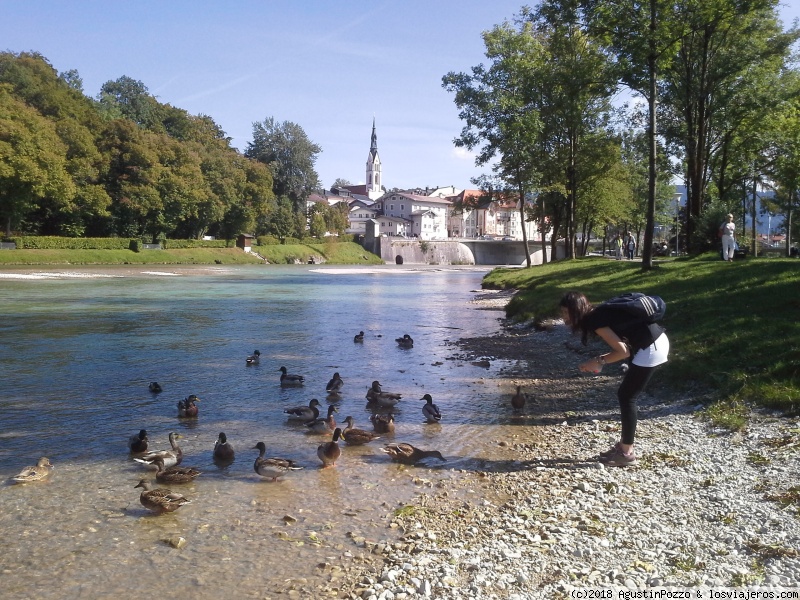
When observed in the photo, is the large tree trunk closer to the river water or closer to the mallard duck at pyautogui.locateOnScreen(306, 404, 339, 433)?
the river water

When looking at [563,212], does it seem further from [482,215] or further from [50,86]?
[482,215]

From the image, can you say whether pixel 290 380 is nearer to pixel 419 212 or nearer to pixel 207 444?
pixel 207 444

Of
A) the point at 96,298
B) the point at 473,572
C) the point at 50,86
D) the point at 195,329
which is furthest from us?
the point at 50,86

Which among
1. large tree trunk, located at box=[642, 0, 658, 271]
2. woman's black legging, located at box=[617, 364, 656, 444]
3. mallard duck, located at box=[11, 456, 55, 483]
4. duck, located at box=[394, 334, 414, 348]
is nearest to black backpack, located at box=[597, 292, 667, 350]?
woman's black legging, located at box=[617, 364, 656, 444]

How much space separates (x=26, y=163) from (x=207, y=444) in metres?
67.0

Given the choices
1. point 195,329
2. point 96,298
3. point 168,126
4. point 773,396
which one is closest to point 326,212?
point 168,126

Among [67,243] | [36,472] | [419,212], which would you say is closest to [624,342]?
[36,472]

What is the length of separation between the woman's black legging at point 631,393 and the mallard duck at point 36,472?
7.63m

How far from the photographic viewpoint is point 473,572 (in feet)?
19.2

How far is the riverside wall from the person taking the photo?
130 meters

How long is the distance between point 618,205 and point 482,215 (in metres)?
136

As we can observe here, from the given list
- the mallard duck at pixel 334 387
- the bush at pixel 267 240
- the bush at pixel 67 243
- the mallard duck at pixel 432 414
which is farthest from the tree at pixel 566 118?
the bush at pixel 267 240

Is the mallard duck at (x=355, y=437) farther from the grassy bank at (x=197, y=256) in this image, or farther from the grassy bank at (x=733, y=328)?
the grassy bank at (x=197, y=256)

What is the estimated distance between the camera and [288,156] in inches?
4710
